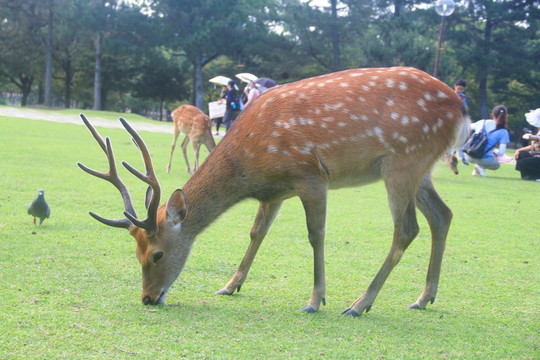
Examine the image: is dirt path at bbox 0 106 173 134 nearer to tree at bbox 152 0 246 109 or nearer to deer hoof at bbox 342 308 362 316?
tree at bbox 152 0 246 109

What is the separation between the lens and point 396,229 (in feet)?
13.8

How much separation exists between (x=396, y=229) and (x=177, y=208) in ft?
4.82

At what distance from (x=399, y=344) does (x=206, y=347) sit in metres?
1.05

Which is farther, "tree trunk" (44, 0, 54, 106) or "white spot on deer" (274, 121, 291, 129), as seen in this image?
"tree trunk" (44, 0, 54, 106)

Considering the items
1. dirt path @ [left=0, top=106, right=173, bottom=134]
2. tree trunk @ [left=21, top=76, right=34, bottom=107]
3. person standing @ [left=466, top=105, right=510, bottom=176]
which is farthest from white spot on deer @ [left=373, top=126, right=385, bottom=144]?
tree trunk @ [left=21, top=76, right=34, bottom=107]

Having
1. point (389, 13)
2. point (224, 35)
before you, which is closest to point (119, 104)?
point (224, 35)

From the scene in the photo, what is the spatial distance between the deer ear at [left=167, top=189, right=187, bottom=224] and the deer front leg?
78 centimetres

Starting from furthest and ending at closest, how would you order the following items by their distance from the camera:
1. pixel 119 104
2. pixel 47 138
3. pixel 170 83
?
pixel 119 104 < pixel 170 83 < pixel 47 138

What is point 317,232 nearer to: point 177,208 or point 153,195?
point 177,208

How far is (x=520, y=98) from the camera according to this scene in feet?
127

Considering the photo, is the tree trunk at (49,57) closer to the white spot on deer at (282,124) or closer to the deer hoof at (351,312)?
the white spot on deer at (282,124)

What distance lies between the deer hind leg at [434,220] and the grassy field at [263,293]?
0.62ft

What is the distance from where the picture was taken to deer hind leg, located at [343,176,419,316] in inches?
157

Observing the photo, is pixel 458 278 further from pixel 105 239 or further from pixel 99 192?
pixel 99 192
